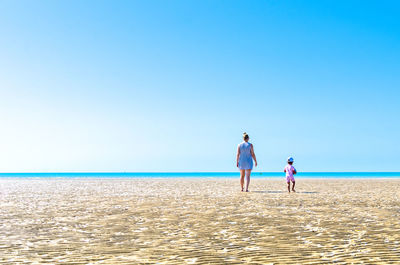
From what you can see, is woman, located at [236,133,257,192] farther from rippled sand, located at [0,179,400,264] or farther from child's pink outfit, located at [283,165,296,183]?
rippled sand, located at [0,179,400,264]

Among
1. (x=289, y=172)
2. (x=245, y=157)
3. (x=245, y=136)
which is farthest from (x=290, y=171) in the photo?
(x=245, y=136)

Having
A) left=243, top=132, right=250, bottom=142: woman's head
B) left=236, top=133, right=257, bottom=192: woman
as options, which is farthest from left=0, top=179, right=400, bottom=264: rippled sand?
Result: left=243, top=132, right=250, bottom=142: woman's head

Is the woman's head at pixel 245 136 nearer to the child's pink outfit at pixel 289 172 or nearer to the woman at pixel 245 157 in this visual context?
the woman at pixel 245 157

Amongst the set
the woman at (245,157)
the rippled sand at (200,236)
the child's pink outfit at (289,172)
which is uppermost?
the woman at (245,157)

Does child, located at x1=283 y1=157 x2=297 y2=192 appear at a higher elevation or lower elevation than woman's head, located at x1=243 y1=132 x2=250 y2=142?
lower

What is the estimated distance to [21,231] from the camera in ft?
21.8

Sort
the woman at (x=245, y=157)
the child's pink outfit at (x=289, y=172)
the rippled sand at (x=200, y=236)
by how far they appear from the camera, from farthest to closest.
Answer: the child's pink outfit at (x=289, y=172) → the woman at (x=245, y=157) → the rippled sand at (x=200, y=236)

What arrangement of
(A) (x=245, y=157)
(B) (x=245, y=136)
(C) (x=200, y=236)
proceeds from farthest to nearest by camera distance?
(B) (x=245, y=136)
(A) (x=245, y=157)
(C) (x=200, y=236)

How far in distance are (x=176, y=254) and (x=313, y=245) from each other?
1.94 metres

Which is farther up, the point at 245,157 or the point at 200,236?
the point at 245,157

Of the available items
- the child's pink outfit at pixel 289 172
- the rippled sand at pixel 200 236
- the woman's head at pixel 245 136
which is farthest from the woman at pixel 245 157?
the rippled sand at pixel 200 236

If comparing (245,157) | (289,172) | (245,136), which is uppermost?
(245,136)

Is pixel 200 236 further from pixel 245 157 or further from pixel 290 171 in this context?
pixel 290 171

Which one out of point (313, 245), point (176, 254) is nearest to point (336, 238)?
point (313, 245)
